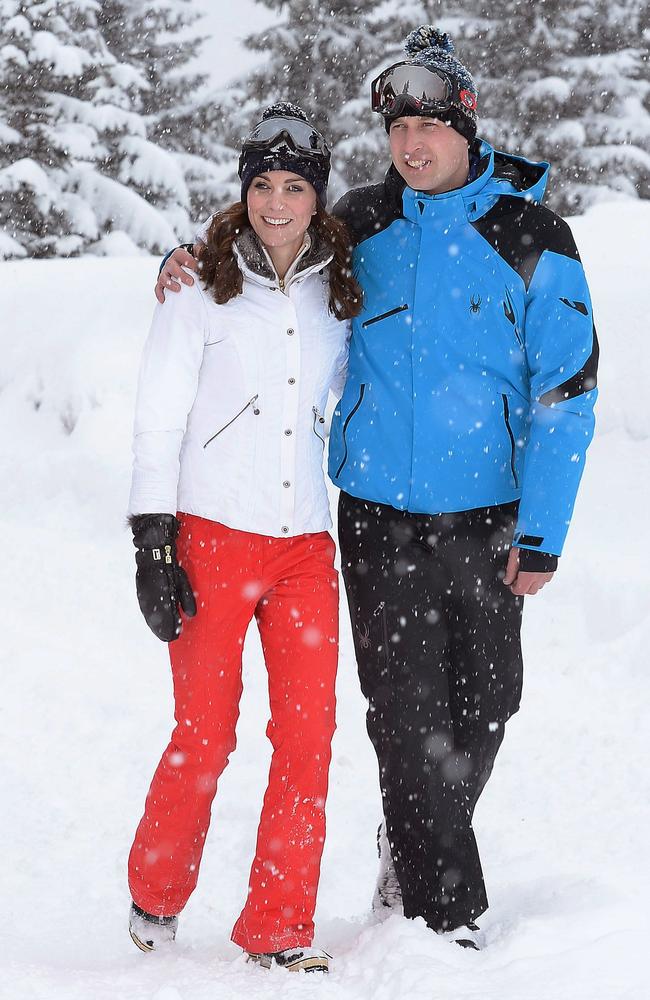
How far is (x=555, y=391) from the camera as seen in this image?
3.23 metres

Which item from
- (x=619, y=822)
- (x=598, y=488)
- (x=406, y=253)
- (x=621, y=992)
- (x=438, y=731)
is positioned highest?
(x=406, y=253)

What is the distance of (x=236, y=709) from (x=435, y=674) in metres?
0.65

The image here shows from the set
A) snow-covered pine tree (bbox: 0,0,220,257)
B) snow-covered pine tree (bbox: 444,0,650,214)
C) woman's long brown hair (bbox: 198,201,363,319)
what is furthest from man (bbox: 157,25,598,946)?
snow-covered pine tree (bbox: 444,0,650,214)

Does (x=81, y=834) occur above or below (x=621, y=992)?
below

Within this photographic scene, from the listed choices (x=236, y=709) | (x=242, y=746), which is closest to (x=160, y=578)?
(x=236, y=709)

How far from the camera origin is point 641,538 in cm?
647

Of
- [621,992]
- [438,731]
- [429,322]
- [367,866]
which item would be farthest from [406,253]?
[367,866]

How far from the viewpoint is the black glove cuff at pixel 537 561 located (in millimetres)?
3262

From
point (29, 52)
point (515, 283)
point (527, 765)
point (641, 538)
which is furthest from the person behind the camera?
point (29, 52)

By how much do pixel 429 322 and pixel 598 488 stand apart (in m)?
4.02

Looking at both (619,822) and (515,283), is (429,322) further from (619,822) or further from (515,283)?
(619,822)

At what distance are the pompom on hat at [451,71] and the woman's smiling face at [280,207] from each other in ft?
1.40

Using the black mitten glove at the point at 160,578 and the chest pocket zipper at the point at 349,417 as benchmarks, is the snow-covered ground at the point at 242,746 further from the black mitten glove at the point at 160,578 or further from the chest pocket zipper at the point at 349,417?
the chest pocket zipper at the point at 349,417

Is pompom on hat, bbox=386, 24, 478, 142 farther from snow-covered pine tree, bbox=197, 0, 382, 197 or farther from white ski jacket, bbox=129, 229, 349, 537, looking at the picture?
snow-covered pine tree, bbox=197, 0, 382, 197
